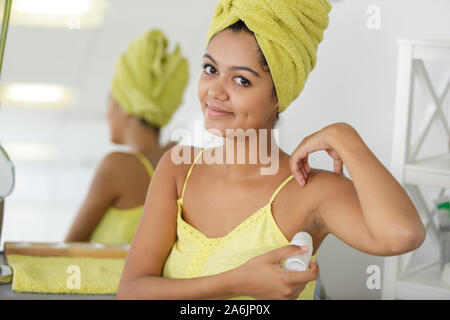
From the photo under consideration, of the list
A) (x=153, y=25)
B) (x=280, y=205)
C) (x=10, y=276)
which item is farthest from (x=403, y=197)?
(x=153, y=25)

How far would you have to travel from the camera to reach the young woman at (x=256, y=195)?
0.53m

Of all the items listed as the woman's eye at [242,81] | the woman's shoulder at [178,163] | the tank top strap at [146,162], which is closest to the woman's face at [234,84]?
the woman's eye at [242,81]

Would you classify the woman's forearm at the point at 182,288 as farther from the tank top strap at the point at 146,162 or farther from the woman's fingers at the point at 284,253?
the tank top strap at the point at 146,162

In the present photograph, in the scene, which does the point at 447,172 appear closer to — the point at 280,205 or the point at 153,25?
the point at 280,205

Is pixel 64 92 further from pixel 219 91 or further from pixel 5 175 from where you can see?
pixel 219 91

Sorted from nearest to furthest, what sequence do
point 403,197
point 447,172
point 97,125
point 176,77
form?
point 403,197
point 447,172
point 176,77
point 97,125

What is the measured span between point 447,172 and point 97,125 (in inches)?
27.5

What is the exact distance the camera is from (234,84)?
581 millimetres

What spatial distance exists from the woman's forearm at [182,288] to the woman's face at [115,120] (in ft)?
1.61

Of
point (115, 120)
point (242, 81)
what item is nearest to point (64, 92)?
point (115, 120)

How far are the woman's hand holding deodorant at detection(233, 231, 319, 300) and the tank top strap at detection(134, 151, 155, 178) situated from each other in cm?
47

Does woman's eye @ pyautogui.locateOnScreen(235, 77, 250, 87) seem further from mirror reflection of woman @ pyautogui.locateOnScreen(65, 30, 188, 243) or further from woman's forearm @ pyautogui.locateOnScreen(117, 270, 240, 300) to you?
mirror reflection of woman @ pyautogui.locateOnScreen(65, 30, 188, 243)

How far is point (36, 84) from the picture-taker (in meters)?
1.15

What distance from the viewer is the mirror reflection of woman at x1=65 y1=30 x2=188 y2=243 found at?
3.21ft
